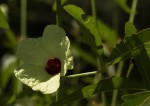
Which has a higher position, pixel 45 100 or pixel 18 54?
pixel 18 54

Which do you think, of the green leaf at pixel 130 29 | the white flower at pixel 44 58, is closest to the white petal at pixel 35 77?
the white flower at pixel 44 58

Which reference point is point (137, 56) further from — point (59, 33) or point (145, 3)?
point (145, 3)

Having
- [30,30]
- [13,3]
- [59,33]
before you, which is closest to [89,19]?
[59,33]

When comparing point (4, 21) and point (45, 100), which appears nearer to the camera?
point (4, 21)

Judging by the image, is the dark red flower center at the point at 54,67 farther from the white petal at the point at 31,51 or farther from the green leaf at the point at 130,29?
the green leaf at the point at 130,29

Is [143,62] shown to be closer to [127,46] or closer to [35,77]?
[127,46]

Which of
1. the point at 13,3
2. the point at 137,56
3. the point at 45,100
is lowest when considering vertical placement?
the point at 45,100

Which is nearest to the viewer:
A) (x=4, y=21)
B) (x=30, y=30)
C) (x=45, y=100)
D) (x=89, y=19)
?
(x=89, y=19)
